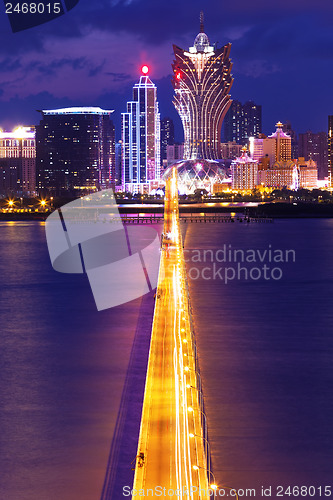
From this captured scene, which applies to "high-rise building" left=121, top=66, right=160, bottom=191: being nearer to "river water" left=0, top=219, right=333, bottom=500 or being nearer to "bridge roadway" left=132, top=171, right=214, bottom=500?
"river water" left=0, top=219, right=333, bottom=500

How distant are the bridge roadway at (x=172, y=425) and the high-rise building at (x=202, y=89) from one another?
127 m

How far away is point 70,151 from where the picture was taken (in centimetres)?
18300

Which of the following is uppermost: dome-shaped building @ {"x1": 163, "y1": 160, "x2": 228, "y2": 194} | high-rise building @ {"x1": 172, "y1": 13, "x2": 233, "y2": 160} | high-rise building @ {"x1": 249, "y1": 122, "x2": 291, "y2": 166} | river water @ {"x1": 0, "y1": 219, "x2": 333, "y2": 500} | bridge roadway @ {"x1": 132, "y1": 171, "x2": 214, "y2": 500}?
high-rise building @ {"x1": 172, "y1": 13, "x2": 233, "y2": 160}

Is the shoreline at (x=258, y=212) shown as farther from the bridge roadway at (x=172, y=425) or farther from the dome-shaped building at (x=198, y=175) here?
the bridge roadway at (x=172, y=425)

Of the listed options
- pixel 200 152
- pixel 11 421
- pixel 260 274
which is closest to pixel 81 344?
pixel 11 421

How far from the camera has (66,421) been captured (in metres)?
13.3

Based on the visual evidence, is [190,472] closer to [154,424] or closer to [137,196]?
[154,424]

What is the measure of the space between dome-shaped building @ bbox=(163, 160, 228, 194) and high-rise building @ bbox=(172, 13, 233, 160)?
A: 4089 millimetres

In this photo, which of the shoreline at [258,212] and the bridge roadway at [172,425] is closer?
the bridge roadway at [172,425]

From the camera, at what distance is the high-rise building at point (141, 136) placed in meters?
187

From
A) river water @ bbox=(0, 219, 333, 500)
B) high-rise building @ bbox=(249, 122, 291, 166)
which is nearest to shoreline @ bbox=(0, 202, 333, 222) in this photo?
river water @ bbox=(0, 219, 333, 500)

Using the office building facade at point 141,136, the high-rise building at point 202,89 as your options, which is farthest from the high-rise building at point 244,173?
the office building facade at point 141,136

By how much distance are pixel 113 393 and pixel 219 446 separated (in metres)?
3.67

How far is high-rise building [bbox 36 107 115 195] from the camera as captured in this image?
7126 inches
